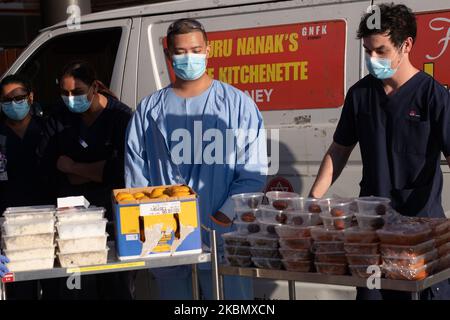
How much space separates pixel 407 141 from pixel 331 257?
0.75 metres

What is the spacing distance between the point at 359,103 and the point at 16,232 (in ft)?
5.66

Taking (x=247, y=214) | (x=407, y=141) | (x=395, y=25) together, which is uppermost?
(x=395, y=25)

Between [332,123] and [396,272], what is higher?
[332,123]

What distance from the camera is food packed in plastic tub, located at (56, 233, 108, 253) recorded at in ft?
13.2

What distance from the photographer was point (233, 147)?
14.7 feet

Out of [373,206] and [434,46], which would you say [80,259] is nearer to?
A: [373,206]

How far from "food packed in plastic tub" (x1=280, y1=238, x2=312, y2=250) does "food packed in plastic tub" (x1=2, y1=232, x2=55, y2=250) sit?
1.04 m

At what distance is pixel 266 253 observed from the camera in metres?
3.98

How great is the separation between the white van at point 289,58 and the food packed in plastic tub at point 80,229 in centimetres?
168

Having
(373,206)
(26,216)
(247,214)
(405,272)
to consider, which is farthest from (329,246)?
(26,216)

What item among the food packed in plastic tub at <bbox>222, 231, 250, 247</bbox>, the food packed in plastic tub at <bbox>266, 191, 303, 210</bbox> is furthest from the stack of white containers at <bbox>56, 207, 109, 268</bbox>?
the food packed in plastic tub at <bbox>266, 191, 303, 210</bbox>

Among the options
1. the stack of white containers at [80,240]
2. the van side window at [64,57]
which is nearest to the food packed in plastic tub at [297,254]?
the stack of white containers at [80,240]
